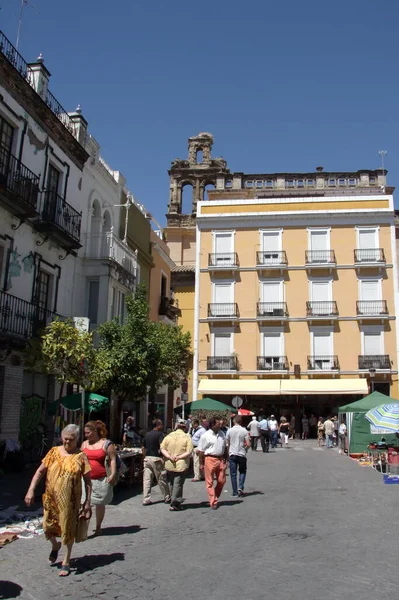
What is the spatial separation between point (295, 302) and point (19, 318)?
24.2 metres

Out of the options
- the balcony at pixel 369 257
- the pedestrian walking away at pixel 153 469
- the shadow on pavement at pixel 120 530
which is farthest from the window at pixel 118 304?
the balcony at pixel 369 257

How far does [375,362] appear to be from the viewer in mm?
36062

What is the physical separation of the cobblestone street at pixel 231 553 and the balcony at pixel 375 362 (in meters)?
24.8

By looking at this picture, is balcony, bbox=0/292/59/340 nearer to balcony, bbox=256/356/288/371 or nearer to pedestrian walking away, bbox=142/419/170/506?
pedestrian walking away, bbox=142/419/170/506

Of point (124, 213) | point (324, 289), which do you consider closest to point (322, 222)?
point (324, 289)

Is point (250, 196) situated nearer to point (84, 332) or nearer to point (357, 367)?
point (357, 367)

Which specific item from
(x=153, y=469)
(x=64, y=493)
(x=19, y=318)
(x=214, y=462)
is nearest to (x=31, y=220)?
(x=19, y=318)

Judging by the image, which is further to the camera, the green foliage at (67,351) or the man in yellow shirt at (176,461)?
the green foliage at (67,351)

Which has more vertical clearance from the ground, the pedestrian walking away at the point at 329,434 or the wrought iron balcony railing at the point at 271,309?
the wrought iron balcony railing at the point at 271,309

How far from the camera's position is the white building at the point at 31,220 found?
52.2 feet

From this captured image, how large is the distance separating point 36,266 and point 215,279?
22.0 m

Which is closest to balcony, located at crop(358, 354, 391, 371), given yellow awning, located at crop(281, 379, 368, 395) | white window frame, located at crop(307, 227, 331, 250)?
yellow awning, located at crop(281, 379, 368, 395)

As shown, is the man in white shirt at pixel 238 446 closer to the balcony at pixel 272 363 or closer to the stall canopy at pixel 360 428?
the stall canopy at pixel 360 428

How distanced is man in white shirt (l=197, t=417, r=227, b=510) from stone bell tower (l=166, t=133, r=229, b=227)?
43807mm
